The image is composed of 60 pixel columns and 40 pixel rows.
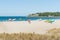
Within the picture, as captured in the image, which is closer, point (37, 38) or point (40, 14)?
point (37, 38)

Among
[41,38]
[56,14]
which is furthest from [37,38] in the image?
[56,14]

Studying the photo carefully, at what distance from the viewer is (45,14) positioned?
104m

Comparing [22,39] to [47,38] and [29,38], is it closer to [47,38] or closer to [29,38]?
[29,38]

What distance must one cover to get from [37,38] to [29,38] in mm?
379

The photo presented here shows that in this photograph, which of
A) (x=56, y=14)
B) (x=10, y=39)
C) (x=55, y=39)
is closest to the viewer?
(x=10, y=39)

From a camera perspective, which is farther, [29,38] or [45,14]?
[45,14]

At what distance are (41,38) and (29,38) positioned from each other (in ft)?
1.78

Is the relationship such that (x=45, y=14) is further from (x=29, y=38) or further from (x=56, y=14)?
(x=29, y=38)

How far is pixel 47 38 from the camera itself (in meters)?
8.19

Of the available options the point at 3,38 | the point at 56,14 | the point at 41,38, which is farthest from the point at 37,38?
the point at 56,14

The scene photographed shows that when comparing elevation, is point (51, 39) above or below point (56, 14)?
above

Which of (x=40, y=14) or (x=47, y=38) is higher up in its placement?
(x=47, y=38)

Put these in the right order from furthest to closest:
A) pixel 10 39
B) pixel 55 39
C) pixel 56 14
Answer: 1. pixel 56 14
2. pixel 55 39
3. pixel 10 39

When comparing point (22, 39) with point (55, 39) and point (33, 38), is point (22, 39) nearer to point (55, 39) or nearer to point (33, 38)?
point (33, 38)
